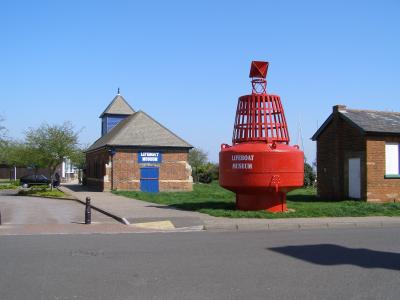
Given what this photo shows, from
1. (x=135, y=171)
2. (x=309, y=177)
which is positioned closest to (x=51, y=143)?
(x=135, y=171)

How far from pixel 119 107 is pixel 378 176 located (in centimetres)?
3119

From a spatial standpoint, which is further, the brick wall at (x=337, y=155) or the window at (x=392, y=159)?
the brick wall at (x=337, y=155)

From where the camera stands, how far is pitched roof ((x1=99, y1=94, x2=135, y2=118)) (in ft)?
158

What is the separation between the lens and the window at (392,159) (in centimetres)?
2248

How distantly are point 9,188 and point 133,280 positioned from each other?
134ft

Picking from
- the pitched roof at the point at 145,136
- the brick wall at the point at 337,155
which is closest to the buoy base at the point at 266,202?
the brick wall at the point at 337,155

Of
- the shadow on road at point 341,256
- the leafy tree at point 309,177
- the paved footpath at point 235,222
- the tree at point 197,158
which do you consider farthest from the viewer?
the tree at point 197,158

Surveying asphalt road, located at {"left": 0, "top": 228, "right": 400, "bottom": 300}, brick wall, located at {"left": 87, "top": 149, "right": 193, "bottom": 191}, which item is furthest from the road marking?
brick wall, located at {"left": 87, "top": 149, "right": 193, "bottom": 191}

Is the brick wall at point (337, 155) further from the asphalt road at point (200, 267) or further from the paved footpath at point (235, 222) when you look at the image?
the asphalt road at point (200, 267)

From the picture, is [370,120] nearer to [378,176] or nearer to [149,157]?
[378,176]

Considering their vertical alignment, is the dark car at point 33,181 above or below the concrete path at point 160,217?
below

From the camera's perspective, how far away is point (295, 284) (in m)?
7.41

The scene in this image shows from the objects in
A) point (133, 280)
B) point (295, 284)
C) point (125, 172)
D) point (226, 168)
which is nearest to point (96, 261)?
point (133, 280)

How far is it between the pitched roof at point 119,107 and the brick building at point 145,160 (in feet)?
32.3
